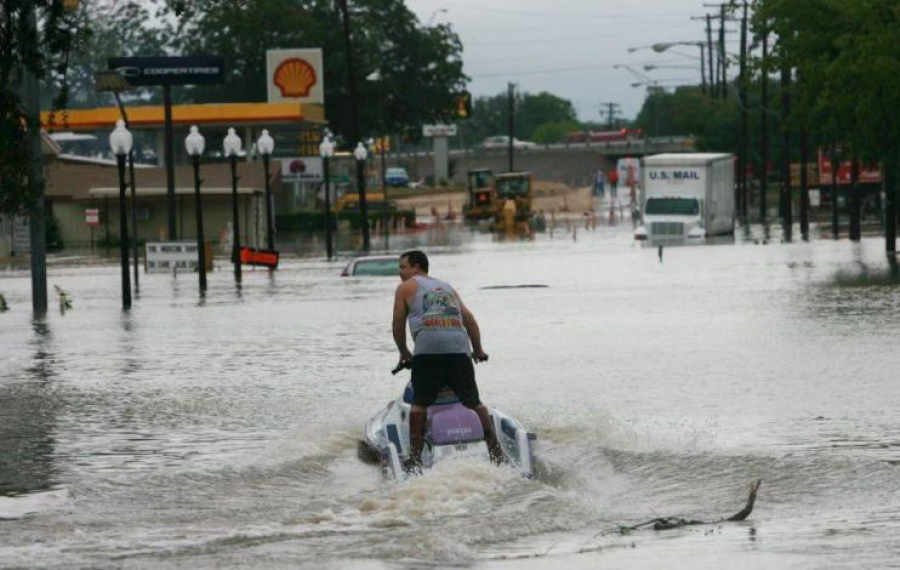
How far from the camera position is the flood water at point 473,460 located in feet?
39.0

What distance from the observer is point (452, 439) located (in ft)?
46.9

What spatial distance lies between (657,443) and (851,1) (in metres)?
38.2

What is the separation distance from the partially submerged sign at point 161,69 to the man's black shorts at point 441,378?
52346mm

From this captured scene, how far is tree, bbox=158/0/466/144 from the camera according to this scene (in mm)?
134500

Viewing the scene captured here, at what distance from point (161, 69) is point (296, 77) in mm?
46497

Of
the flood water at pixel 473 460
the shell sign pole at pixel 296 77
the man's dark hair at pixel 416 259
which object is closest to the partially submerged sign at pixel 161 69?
the flood water at pixel 473 460

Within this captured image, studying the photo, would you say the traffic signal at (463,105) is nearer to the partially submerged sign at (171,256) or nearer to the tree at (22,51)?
the partially submerged sign at (171,256)

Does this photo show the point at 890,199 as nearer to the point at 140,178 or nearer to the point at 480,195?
the point at 140,178

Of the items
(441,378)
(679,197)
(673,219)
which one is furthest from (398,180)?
(441,378)

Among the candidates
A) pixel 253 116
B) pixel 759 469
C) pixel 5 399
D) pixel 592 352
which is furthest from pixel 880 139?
pixel 253 116

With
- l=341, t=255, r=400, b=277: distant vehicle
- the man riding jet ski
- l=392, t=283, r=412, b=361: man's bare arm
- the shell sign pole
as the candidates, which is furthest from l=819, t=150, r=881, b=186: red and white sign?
the man riding jet ski

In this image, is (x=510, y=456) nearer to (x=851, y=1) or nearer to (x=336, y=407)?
(x=336, y=407)

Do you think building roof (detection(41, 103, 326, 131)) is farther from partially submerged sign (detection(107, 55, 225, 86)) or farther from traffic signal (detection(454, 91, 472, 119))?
traffic signal (detection(454, 91, 472, 119))

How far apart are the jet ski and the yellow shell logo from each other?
102 m
